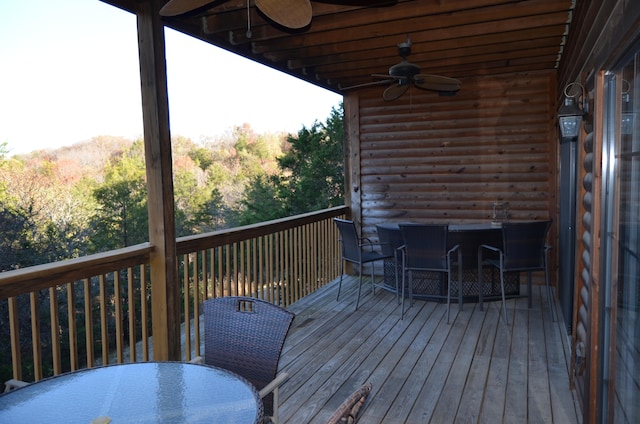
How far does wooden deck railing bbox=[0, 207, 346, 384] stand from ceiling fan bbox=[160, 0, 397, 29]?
4.57 ft

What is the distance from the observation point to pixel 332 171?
1395 centimetres

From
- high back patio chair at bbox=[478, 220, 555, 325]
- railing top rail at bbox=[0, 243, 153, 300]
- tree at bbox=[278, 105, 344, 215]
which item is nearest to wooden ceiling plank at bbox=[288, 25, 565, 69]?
high back patio chair at bbox=[478, 220, 555, 325]

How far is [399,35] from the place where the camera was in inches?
169

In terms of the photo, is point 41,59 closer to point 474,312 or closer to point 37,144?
point 37,144

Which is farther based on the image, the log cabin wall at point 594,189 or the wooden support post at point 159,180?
the wooden support post at point 159,180

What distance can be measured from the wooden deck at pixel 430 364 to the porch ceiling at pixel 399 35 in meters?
2.31

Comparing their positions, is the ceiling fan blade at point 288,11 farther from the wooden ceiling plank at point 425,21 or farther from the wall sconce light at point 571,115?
the wooden ceiling plank at point 425,21

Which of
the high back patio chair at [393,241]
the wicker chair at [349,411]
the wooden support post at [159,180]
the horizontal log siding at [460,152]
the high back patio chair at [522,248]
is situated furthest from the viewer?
the horizontal log siding at [460,152]

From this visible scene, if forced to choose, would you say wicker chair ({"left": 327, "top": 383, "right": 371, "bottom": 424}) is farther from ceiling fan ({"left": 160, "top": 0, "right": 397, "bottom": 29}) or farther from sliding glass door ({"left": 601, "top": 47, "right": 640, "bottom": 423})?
ceiling fan ({"left": 160, "top": 0, "right": 397, "bottom": 29})

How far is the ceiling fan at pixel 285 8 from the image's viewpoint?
1982 mm

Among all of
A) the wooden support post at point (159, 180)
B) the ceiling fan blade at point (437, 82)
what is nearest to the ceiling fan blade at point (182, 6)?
the wooden support post at point (159, 180)

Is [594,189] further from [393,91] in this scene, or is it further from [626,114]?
[393,91]

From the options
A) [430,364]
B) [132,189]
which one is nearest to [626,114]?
[430,364]

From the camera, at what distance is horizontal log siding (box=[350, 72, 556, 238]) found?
5754mm
